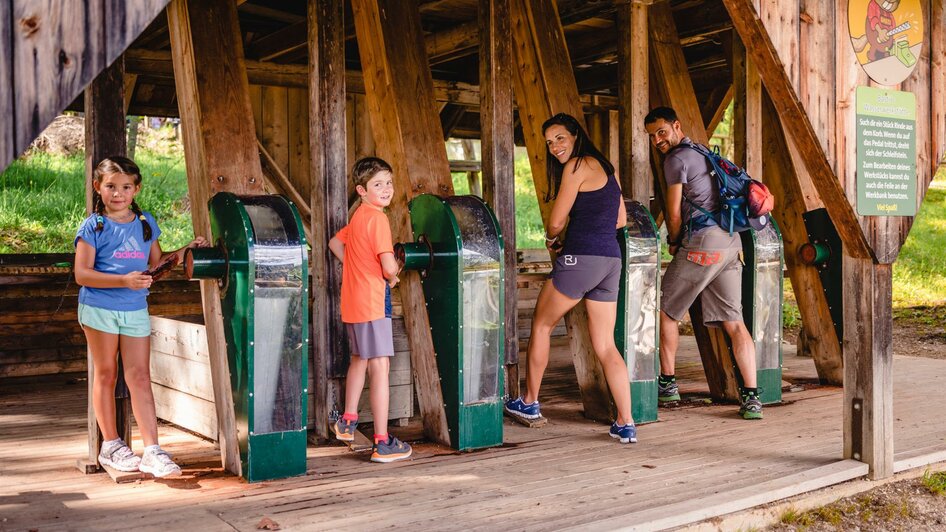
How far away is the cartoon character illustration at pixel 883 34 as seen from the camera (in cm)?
432

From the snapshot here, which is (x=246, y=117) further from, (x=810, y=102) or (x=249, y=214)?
(x=810, y=102)

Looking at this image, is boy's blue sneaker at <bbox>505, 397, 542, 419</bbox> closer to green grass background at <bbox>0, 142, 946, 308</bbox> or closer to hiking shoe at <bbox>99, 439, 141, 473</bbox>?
hiking shoe at <bbox>99, 439, 141, 473</bbox>

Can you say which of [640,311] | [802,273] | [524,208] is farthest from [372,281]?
[524,208]

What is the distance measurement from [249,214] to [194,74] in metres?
0.83

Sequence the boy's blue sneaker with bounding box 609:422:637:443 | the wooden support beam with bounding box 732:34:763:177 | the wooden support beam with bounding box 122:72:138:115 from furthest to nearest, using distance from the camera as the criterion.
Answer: the wooden support beam with bounding box 122:72:138:115 < the wooden support beam with bounding box 732:34:763:177 < the boy's blue sneaker with bounding box 609:422:637:443

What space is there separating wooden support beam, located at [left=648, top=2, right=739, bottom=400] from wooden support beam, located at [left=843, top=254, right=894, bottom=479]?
1611mm

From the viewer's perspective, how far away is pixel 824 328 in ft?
22.2

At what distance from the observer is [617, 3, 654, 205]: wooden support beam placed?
5.86 meters

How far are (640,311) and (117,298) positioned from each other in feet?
9.59

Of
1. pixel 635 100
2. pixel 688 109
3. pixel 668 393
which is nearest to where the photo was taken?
pixel 635 100

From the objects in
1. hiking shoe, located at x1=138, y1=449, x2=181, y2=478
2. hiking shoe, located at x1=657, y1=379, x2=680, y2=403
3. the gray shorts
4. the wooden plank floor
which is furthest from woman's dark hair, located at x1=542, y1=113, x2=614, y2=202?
hiking shoe, located at x1=138, y1=449, x2=181, y2=478

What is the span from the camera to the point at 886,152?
4375 millimetres

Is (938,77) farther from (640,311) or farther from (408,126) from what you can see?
(408,126)

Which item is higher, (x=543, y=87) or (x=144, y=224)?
(x=543, y=87)
